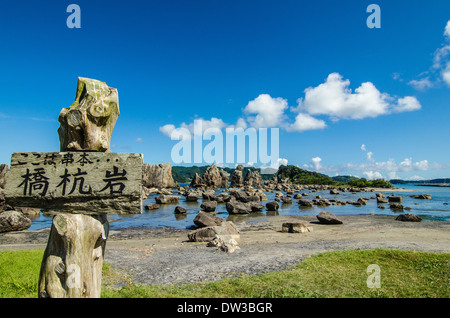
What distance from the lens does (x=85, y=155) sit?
557cm

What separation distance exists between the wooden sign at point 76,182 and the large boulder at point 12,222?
59.6ft

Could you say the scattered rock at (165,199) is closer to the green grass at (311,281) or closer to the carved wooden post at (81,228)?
the green grass at (311,281)

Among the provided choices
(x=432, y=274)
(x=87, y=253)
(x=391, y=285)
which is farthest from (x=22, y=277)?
(x=432, y=274)

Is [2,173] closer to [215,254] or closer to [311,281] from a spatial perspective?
[215,254]

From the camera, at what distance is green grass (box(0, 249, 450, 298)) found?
6.54 m

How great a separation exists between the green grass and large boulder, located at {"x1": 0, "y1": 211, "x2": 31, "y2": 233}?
40.0 feet

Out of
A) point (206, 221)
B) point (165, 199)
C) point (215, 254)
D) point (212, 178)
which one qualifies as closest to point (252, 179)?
point (212, 178)

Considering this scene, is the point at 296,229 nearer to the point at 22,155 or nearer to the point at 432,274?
the point at 432,274

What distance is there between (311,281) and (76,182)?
21.7 feet

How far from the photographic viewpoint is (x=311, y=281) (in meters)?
7.43

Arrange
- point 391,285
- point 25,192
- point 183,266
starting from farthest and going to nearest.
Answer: point 183,266 → point 391,285 → point 25,192

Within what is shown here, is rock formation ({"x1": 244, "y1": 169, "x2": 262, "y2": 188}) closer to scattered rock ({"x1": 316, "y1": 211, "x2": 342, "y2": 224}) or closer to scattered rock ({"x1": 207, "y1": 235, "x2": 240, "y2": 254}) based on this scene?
scattered rock ({"x1": 316, "y1": 211, "x2": 342, "y2": 224})

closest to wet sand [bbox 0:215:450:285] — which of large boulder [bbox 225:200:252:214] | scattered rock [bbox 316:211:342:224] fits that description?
scattered rock [bbox 316:211:342:224]
